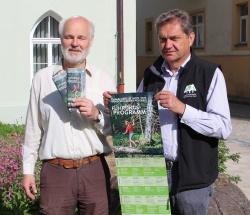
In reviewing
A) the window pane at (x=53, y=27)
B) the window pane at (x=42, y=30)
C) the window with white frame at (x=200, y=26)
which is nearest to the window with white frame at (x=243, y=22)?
the window with white frame at (x=200, y=26)

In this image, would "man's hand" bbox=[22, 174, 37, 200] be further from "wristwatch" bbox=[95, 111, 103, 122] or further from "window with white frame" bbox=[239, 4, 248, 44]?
"window with white frame" bbox=[239, 4, 248, 44]

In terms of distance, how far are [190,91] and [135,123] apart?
0.37m

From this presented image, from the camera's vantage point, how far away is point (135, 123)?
3389mm

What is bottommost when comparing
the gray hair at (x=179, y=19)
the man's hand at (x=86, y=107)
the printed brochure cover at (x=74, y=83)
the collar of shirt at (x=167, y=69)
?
the man's hand at (x=86, y=107)

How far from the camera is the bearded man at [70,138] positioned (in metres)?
3.46

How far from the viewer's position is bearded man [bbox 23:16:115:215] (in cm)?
346

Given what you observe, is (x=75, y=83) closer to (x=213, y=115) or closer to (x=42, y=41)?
(x=213, y=115)

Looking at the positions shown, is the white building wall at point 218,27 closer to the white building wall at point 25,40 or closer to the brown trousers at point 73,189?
the white building wall at point 25,40

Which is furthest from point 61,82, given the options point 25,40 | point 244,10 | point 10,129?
point 244,10

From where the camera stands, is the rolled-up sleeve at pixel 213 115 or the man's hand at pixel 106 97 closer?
the rolled-up sleeve at pixel 213 115

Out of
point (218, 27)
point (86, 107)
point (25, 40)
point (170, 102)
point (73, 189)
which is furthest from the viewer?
point (218, 27)

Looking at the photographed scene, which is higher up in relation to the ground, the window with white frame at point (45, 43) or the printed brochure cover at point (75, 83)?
the window with white frame at point (45, 43)

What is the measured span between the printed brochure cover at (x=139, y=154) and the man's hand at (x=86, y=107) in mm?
115

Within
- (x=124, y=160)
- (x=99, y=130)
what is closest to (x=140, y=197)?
(x=124, y=160)
